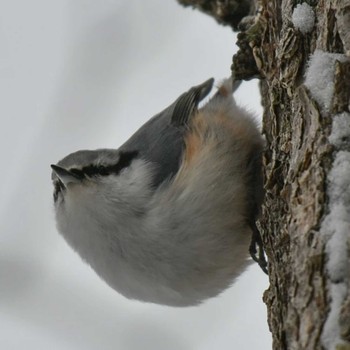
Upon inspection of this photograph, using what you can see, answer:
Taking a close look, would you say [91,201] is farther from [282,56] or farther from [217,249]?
[282,56]

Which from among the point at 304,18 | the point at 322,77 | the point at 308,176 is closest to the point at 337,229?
the point at 308,176

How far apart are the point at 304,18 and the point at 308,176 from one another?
540mm

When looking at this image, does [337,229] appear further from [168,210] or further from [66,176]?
[66,176]

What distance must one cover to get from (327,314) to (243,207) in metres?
1.03

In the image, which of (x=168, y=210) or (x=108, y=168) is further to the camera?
(x=108, y=168)

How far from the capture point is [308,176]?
1.55 metres

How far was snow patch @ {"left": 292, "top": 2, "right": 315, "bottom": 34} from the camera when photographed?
182 centimetres

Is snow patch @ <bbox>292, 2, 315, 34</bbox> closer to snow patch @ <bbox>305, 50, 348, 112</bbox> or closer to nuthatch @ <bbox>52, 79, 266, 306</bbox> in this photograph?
A: snow patch @ <bbox>305, 50, 348, 112</bbox>

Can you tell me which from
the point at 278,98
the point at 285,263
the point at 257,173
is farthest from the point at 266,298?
the point at 257,173

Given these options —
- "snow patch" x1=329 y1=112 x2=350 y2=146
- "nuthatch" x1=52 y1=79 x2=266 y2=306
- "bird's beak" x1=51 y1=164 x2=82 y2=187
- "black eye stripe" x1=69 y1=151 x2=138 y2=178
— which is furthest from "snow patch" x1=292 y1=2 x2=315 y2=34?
"bird's beak" x1=51 y1=164 x2=82 y2=187

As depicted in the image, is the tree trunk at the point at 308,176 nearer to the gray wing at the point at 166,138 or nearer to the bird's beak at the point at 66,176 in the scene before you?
the gray wing at the point at 166,138

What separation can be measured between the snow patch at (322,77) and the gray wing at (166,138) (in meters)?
0.77

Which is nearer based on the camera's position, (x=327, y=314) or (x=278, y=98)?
(x=327, y=314)

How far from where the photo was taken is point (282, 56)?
6.15 ft
